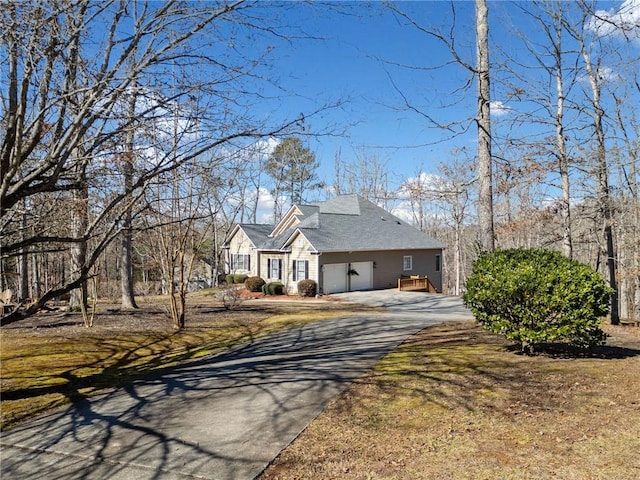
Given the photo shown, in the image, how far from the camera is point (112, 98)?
4.42 m

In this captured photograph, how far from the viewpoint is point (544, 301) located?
6.99 meters

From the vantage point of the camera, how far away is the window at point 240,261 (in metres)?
35.0

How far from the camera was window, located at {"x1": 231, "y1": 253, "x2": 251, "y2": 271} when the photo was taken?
3497 centimetres

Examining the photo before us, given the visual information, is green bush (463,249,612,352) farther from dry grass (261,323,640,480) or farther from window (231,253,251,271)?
window (231,253,251,271)

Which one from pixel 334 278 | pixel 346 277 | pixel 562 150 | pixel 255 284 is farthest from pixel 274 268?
pixel 562 150

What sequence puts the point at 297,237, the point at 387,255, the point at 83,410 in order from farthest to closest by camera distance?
the point at 387,255, the point at 297,237, the point at 83,410

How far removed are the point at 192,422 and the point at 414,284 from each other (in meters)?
→ 25.1

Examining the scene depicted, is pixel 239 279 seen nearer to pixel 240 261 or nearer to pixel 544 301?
pixel 240 261

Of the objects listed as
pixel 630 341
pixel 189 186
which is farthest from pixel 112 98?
pixel 630 341

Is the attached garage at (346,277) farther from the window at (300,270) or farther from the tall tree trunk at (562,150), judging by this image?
the tall tree trunk at (562,150)

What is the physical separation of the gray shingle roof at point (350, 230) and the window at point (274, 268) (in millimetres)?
926

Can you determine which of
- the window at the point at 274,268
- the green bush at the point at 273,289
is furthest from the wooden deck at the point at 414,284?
the window at the point at 274,268

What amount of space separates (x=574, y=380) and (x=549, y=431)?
1.95 m

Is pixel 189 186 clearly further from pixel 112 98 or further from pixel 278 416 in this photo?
pixel 278 416
